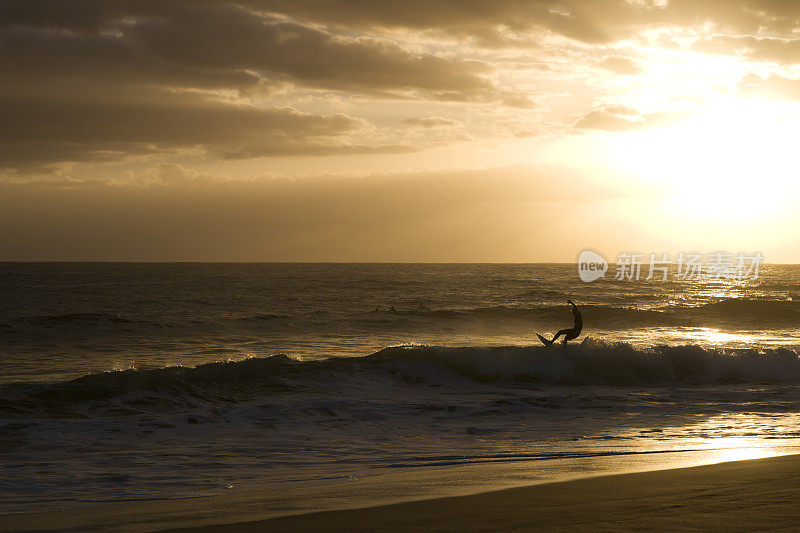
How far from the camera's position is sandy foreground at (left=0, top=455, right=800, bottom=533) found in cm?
601

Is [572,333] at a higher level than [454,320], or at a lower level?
higher

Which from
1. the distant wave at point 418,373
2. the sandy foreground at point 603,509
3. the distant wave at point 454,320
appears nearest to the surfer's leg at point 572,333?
the distant wave at point 418,373

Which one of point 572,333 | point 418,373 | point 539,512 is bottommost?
point 418,373

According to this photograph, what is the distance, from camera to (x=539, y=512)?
646cm

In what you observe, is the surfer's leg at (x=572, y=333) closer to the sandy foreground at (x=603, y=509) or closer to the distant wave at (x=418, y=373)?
the distant wave at (x=418, y=373)

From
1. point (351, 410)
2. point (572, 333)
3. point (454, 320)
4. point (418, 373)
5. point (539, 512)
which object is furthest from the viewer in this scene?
point (454, 320)

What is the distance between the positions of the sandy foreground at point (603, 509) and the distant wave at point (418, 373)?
893 cm

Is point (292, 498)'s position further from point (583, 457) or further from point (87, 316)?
point (87, 316)

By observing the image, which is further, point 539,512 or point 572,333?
point 572,333

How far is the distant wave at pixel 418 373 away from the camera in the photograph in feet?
48.5

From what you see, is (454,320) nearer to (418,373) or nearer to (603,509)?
(418,373)

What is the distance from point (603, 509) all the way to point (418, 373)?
13.0 metres

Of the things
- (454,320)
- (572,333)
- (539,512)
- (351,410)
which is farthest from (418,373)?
(454,320)

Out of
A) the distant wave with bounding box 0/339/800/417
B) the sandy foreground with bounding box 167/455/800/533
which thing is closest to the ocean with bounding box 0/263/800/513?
the distant wave with bounding box 0/339/800/417
